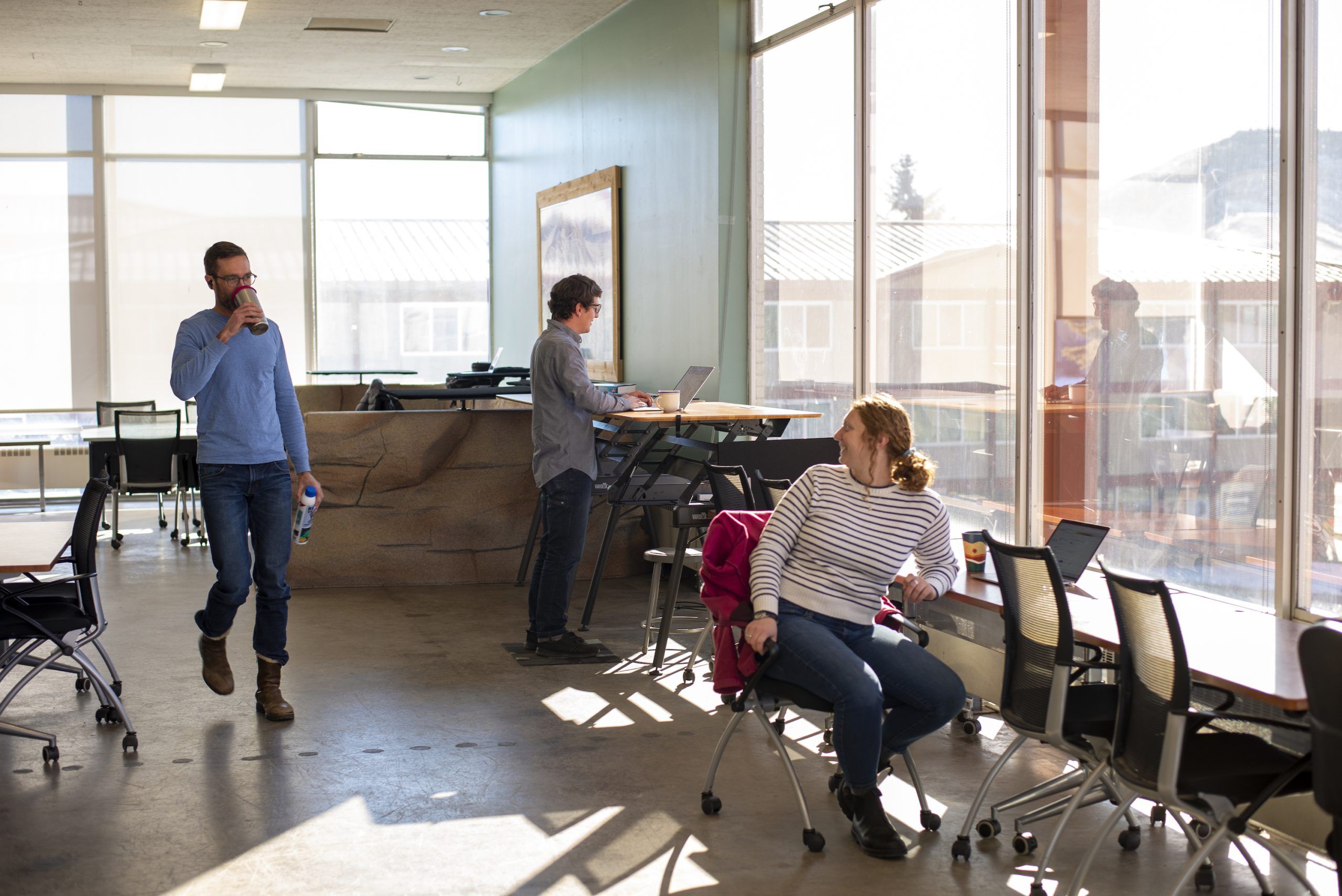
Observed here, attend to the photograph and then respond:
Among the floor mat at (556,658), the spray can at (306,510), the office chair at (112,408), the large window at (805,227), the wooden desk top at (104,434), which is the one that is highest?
the large window at (805,227)

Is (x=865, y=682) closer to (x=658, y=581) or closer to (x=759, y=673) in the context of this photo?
(x=759, y=673)

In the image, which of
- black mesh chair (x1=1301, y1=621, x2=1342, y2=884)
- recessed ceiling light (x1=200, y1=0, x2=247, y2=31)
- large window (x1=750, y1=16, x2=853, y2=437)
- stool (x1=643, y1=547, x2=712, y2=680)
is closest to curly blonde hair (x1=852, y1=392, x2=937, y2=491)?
black mesh chair (x1=1301, y1=621, x2=1342, y2=884)

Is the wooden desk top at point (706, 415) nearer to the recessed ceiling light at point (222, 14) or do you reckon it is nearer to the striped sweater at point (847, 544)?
the striped sweater at point (847, 544)

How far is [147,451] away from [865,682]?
731 centimetres

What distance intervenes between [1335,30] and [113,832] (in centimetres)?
413

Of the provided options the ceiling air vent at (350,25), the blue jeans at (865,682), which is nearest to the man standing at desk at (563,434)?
the blue jeans at (865,682)

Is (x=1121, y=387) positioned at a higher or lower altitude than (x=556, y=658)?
higher

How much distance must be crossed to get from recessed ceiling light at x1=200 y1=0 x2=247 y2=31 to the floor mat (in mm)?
4979

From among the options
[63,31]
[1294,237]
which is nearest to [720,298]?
[1294,237]

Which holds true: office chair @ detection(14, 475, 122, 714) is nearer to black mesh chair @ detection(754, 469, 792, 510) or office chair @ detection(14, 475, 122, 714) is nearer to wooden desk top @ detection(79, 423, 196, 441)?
black mesh chair @ detection(754, 469, 792, 510)

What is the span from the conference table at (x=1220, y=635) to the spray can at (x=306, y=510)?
2163 millimetres

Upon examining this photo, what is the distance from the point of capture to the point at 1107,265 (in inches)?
185

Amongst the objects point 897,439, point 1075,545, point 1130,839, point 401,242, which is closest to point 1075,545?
point 1075,545

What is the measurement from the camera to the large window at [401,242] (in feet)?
40.9
